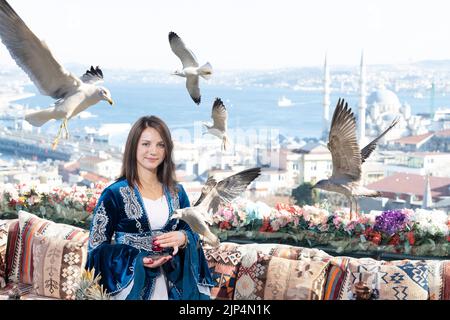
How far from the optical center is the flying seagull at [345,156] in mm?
2766

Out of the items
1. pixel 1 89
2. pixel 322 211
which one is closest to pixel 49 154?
pixel 1 89

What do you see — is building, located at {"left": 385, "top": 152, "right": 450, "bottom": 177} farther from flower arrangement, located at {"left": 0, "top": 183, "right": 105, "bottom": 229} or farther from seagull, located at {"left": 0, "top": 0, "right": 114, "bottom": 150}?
seagull, located at {"left": 0, "top": 0, "right": 114, "bottom": 150}

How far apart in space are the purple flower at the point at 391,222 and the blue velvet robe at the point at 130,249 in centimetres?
136

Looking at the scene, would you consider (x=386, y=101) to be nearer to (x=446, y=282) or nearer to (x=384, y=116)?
(x=384, y=116)

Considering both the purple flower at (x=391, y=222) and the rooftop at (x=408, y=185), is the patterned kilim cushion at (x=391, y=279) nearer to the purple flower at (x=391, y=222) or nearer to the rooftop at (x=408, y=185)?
the purple flower at (x=391, y=222)

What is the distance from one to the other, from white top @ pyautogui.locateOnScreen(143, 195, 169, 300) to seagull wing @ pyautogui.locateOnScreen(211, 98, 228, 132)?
1442mm

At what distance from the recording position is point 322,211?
330 cm

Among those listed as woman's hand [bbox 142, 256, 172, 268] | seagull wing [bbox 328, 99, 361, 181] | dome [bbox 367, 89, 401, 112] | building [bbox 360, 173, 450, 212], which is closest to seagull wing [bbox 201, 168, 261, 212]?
woman's hand [bbox 142, 256, 172, 268]

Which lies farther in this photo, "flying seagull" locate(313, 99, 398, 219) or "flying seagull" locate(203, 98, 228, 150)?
"flying seagull" locate(203, 98, 228, 150)

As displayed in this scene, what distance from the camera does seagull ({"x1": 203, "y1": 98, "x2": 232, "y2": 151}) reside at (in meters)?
3.40

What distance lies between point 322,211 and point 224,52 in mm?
7374

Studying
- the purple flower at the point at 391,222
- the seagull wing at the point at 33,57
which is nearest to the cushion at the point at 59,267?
the seagull wing at the point at 33,57

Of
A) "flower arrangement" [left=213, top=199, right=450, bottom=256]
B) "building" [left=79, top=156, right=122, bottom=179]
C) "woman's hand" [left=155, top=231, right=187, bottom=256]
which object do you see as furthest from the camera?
"building" [left=79, top=156, right=122, bottom=179]

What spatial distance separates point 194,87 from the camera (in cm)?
338
